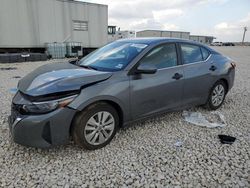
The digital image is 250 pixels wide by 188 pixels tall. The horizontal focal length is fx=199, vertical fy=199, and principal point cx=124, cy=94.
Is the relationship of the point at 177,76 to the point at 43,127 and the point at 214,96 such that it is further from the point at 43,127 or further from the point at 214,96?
the point at 43,127

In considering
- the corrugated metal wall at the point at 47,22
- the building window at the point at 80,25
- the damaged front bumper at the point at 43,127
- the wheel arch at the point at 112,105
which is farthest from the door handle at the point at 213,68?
the building window at the point at 80,25

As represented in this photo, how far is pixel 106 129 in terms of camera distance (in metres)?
2.74

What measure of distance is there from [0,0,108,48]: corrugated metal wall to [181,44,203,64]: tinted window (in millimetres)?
12478

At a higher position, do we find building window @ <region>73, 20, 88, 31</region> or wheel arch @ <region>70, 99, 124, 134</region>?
building window @ <region>73, 20, 88, 31</region>

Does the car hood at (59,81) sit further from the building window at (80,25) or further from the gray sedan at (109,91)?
the building window at (80,25)

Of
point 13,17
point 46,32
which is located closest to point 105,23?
point 46,32

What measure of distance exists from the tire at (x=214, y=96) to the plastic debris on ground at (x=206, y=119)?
0.17 m

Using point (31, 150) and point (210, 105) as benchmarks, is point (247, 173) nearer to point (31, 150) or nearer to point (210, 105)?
point (210, 105)

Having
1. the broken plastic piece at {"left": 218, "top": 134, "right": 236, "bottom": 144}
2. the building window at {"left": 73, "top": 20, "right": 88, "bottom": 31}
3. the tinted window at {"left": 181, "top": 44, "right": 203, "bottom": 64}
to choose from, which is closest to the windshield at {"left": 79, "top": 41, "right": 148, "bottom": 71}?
the tinted window at {"left": 181, "top": 44, "right": 203, "bottom": 64}

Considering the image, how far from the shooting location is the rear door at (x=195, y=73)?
11.5 ft

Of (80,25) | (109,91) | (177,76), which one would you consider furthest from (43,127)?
(80,25)

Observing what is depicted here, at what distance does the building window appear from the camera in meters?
15.2

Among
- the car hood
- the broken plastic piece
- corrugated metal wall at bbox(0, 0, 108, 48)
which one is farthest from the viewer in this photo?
corrugated metal wall at bbox(0, 0, 108, 48)

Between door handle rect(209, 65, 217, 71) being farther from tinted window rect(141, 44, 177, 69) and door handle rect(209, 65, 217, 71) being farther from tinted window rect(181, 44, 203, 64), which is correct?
tinted window rect(141, 44, 177, 69)
